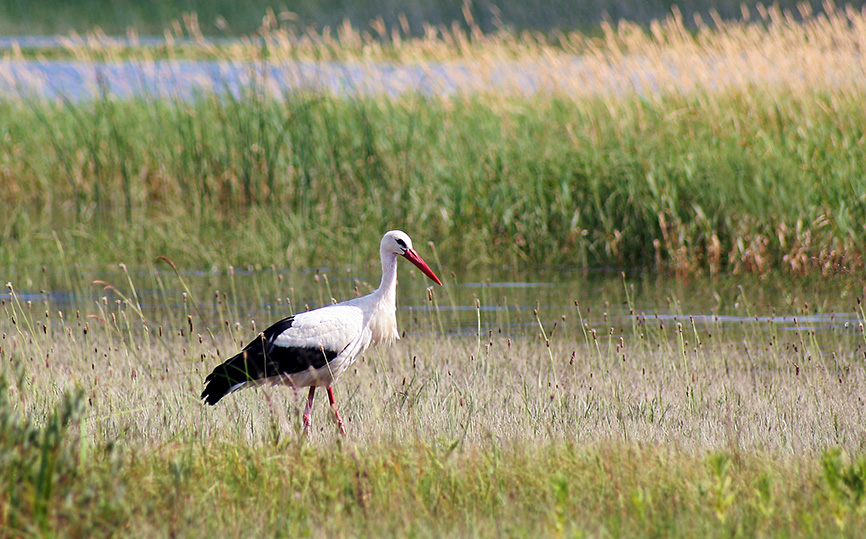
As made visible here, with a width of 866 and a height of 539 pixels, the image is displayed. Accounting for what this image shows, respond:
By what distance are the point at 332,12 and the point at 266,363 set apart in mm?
44497

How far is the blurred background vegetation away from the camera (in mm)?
46219

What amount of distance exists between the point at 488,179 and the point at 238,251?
2737 millimetres

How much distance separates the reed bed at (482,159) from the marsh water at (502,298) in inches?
13.7

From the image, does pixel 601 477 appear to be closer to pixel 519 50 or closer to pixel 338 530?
pixel 338 530

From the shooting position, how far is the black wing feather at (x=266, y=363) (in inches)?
225

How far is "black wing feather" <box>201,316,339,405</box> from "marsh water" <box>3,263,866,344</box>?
7.21 feet

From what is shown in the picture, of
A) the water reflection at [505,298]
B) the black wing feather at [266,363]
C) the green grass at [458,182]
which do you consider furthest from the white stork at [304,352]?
the green grass at [458,182]

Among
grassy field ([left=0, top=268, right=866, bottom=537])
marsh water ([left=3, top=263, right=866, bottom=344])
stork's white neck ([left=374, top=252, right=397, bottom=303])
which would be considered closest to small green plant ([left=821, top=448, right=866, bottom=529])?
grassy field ([left=0, top=268, right=866, bottom=537])

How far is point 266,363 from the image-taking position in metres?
5.79

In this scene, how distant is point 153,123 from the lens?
14.2 meters

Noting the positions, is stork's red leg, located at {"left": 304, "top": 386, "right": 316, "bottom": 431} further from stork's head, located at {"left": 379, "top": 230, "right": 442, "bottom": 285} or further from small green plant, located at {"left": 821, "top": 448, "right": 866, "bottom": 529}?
small green plant, located at {"left": 821, "top": 448, "right": 866, "bottom": 529}

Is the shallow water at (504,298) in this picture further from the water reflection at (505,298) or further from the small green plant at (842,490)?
the small green plant at (842,490)

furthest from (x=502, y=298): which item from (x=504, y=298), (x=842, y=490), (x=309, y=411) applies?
(x=842, y=490)

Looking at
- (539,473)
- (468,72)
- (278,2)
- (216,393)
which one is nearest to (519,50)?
(468,72)
